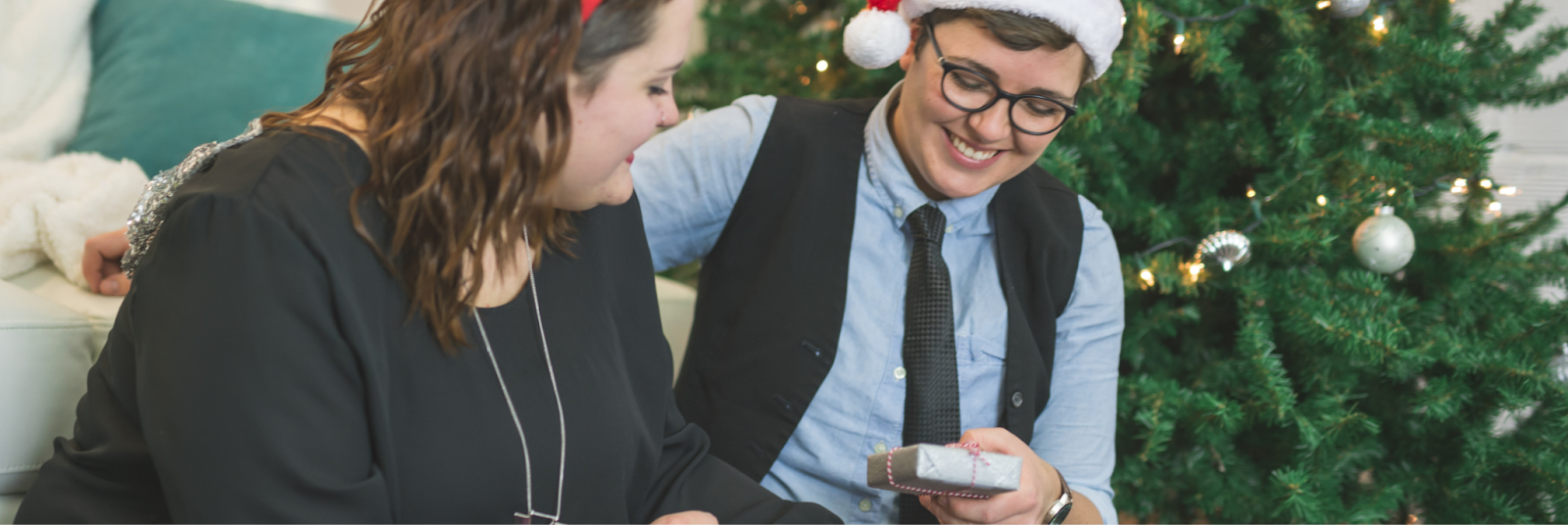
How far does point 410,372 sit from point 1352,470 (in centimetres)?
132

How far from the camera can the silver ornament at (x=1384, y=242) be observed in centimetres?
130

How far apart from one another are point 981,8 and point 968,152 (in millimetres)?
166

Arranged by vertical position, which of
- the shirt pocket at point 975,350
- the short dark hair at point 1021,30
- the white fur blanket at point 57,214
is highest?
the short dark hair at point 1021,30

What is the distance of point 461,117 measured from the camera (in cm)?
69

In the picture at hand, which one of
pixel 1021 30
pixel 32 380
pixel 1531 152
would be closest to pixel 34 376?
pixel 32 380

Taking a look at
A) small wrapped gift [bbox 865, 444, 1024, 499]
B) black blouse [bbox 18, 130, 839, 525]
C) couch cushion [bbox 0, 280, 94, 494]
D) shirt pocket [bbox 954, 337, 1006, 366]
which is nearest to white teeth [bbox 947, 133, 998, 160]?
shirt pocket [bbox 954, 337, 1006, 366]

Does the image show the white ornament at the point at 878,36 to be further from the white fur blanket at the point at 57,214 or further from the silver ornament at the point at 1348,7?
the white fur blanket at the point at 57,214

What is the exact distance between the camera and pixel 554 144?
72cm

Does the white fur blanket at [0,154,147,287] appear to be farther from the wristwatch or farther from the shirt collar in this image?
the wristwatch

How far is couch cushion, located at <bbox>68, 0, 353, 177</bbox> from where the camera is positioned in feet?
4.53

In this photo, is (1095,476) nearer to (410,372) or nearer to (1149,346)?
(1149,346)

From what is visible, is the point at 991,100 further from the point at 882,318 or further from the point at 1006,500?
the point at 1006,500

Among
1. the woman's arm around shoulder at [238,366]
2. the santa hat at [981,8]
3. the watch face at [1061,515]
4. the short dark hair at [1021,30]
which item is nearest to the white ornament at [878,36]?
the santa hat at [981,8]

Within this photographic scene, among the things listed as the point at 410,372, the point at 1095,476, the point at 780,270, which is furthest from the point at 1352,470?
the point at 410,372
